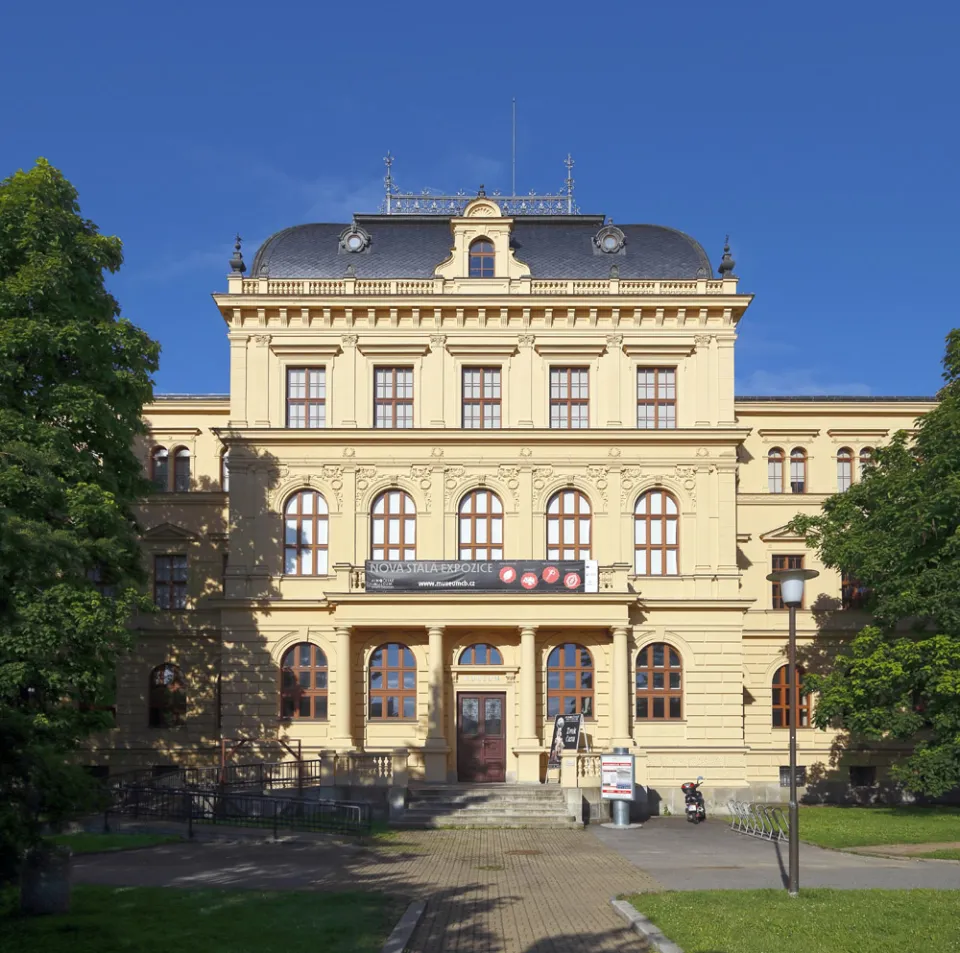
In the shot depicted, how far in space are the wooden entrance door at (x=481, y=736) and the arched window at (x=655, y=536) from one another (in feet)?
20.7

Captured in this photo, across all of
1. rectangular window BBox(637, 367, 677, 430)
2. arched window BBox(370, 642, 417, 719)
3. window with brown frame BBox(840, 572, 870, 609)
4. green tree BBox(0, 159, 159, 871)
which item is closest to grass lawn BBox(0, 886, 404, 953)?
green tree BBox(0, 159, 159, 871)

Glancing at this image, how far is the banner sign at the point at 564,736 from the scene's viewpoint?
34406 millimetres

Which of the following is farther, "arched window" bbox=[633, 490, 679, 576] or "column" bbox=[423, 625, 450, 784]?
"arched window" bbox=[633, 490, 679, 576]

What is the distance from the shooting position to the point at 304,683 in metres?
37.6

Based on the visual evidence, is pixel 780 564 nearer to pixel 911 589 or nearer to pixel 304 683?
pixel 911 589

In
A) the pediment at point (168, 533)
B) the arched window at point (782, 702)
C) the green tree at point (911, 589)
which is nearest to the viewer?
the green tree at point (911, 589)

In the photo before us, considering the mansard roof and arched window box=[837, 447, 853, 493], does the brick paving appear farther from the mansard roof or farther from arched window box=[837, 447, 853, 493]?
arched window box=[837, 447, 853, 493]

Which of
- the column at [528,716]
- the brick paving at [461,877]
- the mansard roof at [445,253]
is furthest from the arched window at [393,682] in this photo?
the mansard roof at [445,253]

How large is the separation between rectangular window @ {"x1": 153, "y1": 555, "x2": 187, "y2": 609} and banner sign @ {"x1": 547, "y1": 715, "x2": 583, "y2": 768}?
1469 centimetres

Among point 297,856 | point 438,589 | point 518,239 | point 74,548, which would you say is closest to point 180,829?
point 297,856

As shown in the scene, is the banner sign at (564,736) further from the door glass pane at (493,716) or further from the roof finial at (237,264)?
the roof finial at (237,264)

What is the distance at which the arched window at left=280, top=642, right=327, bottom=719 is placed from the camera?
37.4 m

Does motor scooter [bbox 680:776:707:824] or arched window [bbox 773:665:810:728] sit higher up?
arched window [bbox 773:665:810:728]

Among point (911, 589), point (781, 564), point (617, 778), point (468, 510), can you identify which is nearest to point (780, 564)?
point (781, 564)
